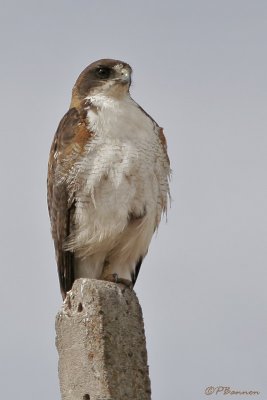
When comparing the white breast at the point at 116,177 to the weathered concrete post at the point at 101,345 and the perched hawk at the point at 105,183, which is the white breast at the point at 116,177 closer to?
the perched hawk at the point at 105,183

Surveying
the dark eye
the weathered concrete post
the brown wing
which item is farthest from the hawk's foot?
the dark eye

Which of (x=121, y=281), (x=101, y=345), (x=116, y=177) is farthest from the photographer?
(x=116, y=177)

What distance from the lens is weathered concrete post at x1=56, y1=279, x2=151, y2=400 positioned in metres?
6.80

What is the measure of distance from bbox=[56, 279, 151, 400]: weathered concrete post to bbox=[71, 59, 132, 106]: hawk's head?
2.40m

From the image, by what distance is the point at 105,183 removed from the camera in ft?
27.8

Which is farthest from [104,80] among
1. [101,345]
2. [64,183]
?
[101,345]

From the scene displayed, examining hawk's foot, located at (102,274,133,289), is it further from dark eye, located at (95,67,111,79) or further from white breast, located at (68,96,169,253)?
dark eye, located at (95,67,111,79)

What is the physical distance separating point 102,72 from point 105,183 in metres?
1.25

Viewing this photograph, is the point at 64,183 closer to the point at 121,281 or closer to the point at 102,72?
the point at 121,281

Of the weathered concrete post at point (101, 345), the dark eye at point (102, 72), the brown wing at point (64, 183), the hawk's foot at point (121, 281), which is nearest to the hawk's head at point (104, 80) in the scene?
the dark eye at point (102, 72)

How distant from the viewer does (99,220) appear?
8641 millimetres

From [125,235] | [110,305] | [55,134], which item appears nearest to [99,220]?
[125,235]

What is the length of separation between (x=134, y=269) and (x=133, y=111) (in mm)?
1367

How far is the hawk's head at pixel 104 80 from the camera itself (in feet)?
29.9
